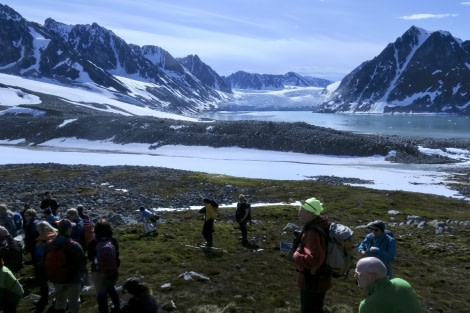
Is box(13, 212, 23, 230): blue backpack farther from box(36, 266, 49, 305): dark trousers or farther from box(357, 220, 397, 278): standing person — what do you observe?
box(357, 220, 397, 278): standing person

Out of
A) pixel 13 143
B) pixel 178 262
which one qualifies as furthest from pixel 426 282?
pixel 13 143

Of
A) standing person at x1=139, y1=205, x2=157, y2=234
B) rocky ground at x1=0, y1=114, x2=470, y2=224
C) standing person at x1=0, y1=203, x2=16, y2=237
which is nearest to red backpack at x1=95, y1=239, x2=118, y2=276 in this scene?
standing person at x1=0, y1=203, x2=16, y2=237

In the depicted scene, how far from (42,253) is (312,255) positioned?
305 inches

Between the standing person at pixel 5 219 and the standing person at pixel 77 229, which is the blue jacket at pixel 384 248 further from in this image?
the standing person at pixel 5 219

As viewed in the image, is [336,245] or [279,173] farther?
[279,173]

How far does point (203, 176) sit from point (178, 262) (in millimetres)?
47105

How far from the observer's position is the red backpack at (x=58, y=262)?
9.53 meters

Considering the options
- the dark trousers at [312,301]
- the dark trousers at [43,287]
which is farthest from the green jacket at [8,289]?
the dark trousers at [312,301]

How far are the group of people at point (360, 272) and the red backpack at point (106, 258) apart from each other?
469 cm

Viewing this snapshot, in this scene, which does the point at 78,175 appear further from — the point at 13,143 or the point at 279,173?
the point at 13,143

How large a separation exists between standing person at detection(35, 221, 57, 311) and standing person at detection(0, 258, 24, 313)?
1934mm

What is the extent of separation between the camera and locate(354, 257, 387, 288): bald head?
602 centimetres

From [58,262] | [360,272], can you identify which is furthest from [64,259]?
[360,272]

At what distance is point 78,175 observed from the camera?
6419 cm
